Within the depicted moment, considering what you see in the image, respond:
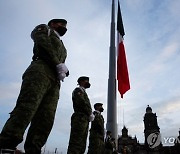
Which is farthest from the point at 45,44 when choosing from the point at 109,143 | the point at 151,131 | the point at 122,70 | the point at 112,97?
the point at 151,131

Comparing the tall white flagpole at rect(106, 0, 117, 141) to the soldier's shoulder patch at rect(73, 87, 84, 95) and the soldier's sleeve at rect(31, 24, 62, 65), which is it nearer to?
the soldier's shoulder patch at rect(73, 87, 84, 95)

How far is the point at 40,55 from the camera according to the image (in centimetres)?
273

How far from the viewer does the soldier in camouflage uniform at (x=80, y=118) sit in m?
4.36

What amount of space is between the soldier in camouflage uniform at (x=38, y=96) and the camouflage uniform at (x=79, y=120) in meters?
1.84

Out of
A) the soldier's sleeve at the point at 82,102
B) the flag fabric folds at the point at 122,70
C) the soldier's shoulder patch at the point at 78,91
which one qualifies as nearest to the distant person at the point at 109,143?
the flag fabric folds at the point at 122,70

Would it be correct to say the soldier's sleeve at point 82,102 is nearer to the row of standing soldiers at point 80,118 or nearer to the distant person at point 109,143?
the row of standing soldiers at point 80,118

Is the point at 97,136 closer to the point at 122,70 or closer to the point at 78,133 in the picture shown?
the point at 78,133

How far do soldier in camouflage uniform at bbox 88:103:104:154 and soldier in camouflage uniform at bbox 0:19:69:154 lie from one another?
3.51 m

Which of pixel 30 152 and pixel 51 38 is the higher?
pixel 51 38

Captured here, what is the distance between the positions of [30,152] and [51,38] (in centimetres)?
148

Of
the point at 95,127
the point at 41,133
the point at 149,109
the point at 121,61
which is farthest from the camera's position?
the point at 149,109

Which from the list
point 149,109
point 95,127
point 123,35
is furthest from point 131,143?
point 95,127

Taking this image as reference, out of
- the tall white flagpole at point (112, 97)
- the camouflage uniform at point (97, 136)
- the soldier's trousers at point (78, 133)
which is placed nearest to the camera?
the soldier's trousers at point (78, 133)

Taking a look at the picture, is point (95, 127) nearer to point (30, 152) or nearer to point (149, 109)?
point (30, 152)
